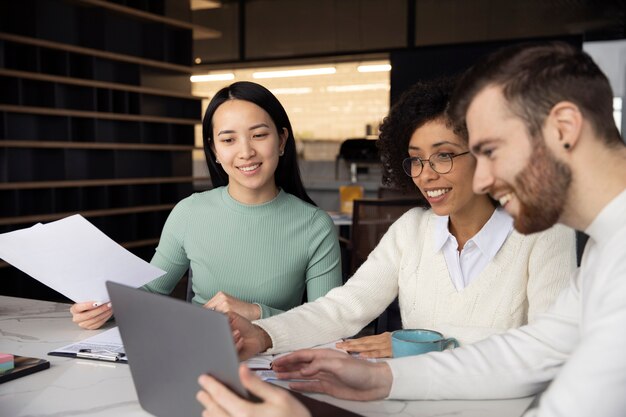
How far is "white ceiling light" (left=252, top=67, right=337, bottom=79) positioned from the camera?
30.8ft

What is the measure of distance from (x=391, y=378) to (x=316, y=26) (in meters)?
7.80

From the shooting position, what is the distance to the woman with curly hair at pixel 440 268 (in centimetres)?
141

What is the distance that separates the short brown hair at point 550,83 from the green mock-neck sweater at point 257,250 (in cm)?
100

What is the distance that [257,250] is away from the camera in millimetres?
1865

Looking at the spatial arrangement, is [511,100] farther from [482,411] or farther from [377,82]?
[377,82]

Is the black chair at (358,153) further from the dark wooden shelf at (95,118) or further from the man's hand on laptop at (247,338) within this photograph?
the man's hand on laptop at (247,338)

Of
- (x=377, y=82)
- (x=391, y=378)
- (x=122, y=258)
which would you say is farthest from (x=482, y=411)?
(x=377, y=82)

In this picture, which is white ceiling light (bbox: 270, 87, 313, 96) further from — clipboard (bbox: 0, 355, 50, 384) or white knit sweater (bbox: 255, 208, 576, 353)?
clipboard (bbox: 0, 355, 50, 384)

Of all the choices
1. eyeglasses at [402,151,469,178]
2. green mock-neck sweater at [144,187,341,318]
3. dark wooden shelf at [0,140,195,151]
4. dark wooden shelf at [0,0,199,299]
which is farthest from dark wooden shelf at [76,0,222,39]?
eyeglasses at [402,151,469,178]

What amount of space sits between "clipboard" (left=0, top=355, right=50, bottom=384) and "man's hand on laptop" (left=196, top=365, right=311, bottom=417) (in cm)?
56

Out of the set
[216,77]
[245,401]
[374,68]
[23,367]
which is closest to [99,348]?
[23,367]

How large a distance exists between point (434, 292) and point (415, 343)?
36 cm

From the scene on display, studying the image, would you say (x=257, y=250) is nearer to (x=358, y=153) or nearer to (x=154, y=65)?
(x=154, y=65)

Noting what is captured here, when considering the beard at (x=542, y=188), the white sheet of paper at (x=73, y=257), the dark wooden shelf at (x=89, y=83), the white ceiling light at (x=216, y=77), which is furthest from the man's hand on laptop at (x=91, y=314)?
the white ceiling light at (x=216, y=77)
